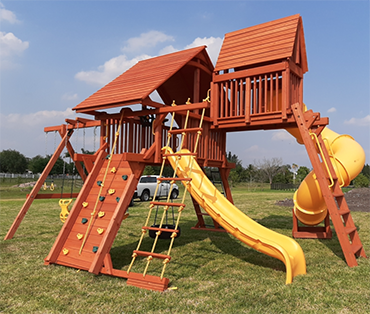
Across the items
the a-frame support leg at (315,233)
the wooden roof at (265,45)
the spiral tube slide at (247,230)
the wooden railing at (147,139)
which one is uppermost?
the wooden roof at (265,45)

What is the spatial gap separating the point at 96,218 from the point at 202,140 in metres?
3.14

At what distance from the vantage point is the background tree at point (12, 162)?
59.1 meters

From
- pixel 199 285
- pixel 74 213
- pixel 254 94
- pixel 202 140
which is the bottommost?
pixel 199 285

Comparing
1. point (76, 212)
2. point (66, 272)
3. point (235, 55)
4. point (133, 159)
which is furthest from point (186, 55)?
point (66, 272)

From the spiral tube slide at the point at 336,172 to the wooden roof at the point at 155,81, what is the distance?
10.5 feet

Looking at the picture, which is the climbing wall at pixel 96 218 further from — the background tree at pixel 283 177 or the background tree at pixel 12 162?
the background tree at pixel 12 162

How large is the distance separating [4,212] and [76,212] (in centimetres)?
1031

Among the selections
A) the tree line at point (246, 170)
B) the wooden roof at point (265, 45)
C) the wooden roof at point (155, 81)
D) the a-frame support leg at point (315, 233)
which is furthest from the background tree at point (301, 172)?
the wooden roof at point (265, 45)

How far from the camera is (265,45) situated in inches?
302

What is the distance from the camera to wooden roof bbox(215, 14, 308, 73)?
730 centimetres

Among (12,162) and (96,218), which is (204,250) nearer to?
(96,218)

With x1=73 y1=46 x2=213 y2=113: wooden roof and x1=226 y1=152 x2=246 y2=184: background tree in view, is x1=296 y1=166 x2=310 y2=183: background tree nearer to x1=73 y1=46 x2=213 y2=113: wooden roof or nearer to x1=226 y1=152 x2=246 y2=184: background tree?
x1=226 y1=152 x2=246 y2=184: background tree

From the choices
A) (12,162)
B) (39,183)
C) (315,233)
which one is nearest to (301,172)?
(315,233)

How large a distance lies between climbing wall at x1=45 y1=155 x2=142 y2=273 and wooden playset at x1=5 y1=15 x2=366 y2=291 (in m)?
0.02
